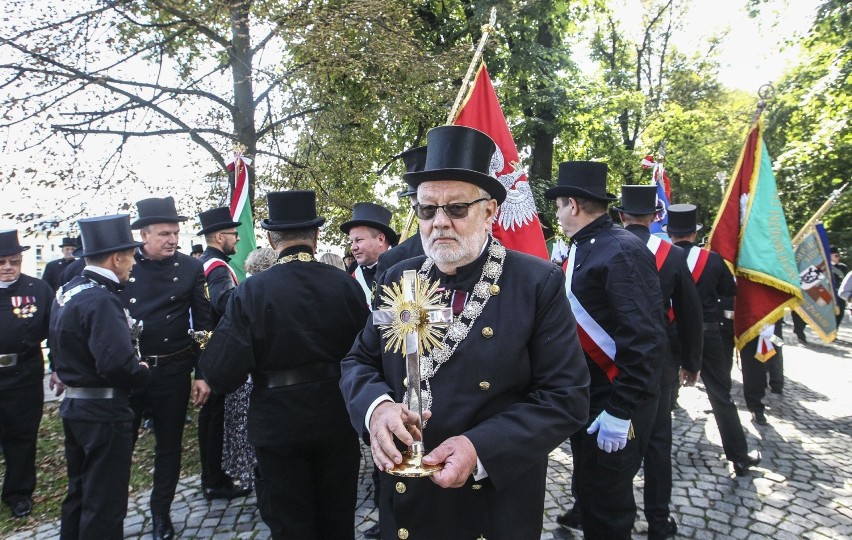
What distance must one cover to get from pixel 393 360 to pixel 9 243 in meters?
4.68

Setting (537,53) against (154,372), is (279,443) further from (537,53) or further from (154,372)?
(537,53)

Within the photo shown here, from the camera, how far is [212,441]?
5297 millimetres

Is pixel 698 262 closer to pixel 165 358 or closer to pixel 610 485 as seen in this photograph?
pixel 610 485

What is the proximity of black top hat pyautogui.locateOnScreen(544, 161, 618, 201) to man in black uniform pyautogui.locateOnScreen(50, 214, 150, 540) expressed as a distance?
304 centimetres

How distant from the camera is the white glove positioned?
312 cm

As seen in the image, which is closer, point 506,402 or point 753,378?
point 506,402

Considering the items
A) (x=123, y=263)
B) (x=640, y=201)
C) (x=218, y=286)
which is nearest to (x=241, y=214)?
(x=218, y=286)

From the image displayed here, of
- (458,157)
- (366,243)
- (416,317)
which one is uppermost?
(458,157)

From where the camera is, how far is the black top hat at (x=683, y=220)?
6199 millimetres

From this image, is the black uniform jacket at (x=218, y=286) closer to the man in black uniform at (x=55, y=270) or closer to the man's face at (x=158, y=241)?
the man's face at (x=158, y=241)

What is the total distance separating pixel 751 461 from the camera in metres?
5.43

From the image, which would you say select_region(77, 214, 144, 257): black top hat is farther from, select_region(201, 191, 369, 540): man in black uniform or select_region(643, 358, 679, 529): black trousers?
select_region(643, 358, 679, 529): black trousers

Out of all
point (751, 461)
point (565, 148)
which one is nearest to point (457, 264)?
point (751, 461)

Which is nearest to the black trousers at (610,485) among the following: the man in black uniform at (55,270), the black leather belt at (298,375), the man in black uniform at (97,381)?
the black leather belt at (298,375)
